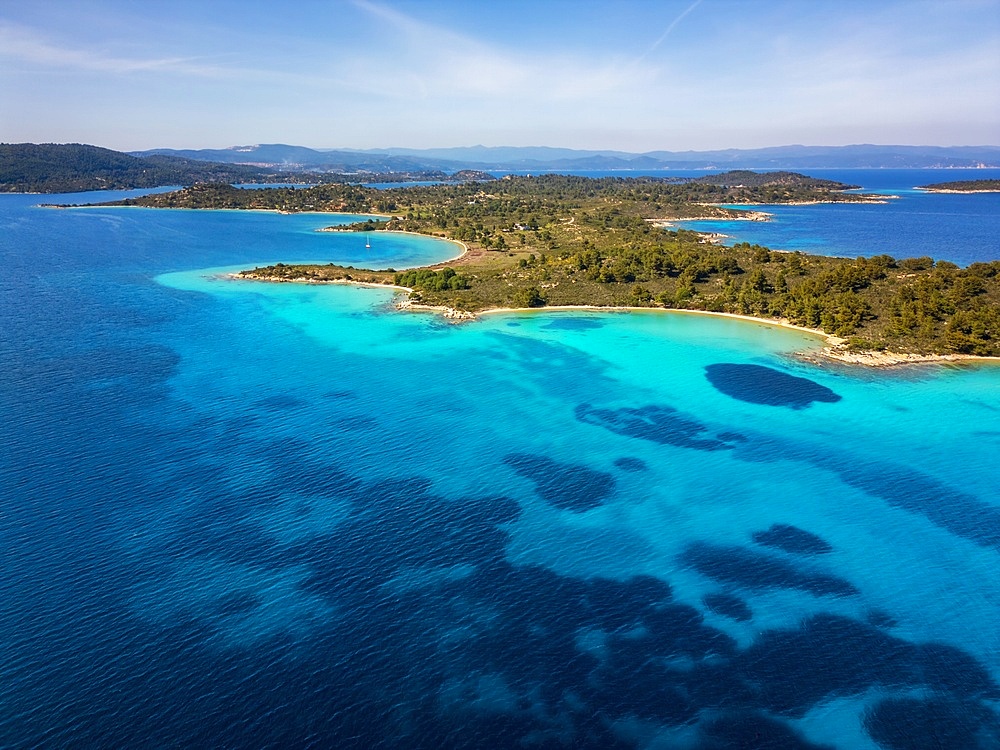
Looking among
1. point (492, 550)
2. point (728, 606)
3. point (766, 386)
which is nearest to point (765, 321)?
point (766, 386)

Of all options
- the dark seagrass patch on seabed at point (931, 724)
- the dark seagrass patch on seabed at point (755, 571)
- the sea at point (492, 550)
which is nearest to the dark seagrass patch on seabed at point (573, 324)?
the sea at point (492, 550)

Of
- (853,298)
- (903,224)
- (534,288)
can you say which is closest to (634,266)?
(534,288)

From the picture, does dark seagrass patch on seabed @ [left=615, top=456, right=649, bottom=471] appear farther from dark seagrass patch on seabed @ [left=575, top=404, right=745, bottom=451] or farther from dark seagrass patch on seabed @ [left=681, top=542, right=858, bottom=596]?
dark seagrass patch on seabed @ [left=681, top=542, right=858, bottom=596]

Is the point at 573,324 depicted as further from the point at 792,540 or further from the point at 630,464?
the point at 792,540

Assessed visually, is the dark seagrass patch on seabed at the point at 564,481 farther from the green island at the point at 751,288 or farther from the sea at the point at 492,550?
the green island at the point at 751,288

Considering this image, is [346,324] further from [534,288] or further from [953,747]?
[953,747]

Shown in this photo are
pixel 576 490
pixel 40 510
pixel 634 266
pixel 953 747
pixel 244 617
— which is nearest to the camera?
pixel 953 747
